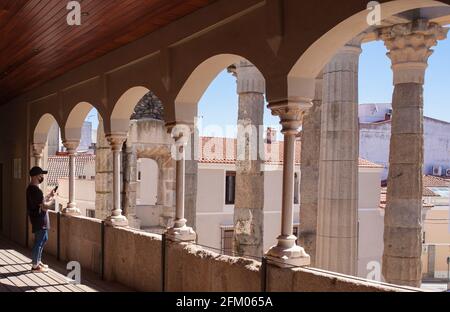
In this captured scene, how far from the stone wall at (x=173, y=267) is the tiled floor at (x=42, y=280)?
242 mm

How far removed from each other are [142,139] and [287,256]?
1272 cm

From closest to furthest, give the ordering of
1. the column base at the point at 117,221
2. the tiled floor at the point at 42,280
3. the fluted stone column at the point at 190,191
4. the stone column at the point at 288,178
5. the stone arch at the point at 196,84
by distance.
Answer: the stone column at the point at 288,178, the stone arch at the point at 196,84, the tiled floor at the point at 42,280, the column base at the point at 117,221, the fluted stone column at the point at 190,191

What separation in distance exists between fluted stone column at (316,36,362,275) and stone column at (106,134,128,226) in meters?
3.99

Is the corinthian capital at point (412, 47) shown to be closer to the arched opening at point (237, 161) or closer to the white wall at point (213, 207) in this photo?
the arched opening at point (237, 161)

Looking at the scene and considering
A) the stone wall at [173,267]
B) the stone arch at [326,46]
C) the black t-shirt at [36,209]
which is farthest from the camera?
the black t-shirt at [36,209]

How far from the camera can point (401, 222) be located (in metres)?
8.30

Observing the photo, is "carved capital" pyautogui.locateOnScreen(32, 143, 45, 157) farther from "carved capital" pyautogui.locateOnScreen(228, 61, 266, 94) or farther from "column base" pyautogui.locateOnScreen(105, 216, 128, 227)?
"carved capital" pyautogui.locateOnScreen(228, 61, 266, 94)

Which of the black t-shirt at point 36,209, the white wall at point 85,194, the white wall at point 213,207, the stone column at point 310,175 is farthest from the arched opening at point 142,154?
the white wall at point 85,194

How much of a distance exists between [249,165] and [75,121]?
4869 mm

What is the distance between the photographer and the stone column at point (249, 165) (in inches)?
505

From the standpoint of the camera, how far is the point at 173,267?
20.1 ft

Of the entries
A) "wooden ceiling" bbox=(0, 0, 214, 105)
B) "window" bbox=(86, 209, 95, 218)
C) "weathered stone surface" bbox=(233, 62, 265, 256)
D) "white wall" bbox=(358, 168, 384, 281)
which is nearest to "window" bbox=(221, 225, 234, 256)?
"window" bbox=(86, 209, 95, 218)

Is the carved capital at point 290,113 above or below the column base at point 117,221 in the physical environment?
above

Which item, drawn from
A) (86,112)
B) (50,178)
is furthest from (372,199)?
(86,112)
